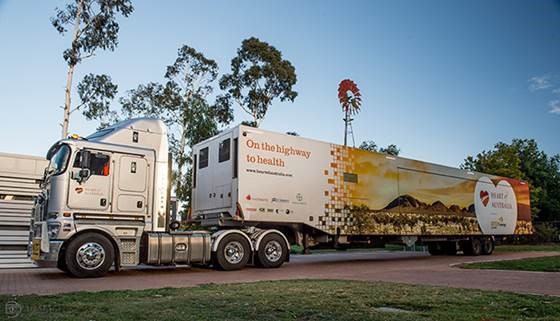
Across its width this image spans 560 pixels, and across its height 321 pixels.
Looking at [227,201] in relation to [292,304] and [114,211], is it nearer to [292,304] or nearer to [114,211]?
[114,211]

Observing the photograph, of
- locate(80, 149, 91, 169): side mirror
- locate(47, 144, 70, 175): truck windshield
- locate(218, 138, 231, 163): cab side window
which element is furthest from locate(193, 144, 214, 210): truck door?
locate(47, 144, 70, 175): truck windshield

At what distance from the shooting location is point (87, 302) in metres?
6.18

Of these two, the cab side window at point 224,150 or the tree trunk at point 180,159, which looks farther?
the tree trunk at point 180,159

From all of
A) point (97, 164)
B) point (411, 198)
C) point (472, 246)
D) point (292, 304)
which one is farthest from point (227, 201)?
point (472, 246)

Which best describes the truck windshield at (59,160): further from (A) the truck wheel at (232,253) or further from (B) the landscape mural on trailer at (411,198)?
(B) the landscape mural on trailer at (411,198)

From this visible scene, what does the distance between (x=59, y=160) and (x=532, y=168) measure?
1980 inches

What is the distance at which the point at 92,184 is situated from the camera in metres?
10.8

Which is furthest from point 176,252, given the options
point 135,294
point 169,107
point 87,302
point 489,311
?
point 169,107

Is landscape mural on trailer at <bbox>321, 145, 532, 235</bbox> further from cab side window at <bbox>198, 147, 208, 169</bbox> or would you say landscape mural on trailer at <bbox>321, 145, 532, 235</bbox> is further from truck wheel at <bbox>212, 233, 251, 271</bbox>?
cab side window at <bbox>198, 147, 208, 169</bbox>

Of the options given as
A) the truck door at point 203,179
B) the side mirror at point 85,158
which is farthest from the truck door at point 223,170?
the side mirror at point 85,158

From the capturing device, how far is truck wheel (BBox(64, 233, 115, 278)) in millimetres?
10289

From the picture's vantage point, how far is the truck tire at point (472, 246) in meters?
21.0

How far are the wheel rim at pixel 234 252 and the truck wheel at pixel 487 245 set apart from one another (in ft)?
44.4

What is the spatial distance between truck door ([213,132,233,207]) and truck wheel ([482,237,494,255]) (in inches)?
545
